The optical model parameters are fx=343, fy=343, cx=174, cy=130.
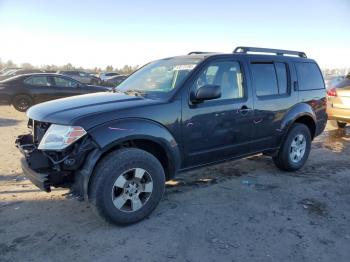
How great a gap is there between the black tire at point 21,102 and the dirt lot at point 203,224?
25.9 ft

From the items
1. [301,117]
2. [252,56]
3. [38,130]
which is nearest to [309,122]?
[301,117]

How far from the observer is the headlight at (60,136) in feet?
10.9

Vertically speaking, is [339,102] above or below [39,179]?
above

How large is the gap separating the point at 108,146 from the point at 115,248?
0.99 m

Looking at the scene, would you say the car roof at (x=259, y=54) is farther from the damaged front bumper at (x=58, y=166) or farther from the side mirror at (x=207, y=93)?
the damaged front bumper at (x=58, y=166)

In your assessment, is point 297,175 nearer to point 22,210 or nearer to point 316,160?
point 316,160

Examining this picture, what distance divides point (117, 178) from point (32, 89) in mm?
10597

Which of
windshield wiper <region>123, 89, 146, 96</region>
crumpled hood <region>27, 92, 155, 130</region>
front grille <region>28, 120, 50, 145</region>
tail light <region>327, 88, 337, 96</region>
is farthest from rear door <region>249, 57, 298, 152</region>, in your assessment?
tail light <region>327, 88, 337, 96</region>

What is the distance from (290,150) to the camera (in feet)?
18.5

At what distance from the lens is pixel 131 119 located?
3.61 metres

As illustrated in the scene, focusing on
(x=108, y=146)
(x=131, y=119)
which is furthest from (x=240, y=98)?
(x=108, y=146)

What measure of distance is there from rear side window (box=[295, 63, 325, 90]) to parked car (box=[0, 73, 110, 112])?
380 inches

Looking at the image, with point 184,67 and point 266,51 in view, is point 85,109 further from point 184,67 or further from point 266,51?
point 266,51

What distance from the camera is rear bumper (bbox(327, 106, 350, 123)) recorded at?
879cm
